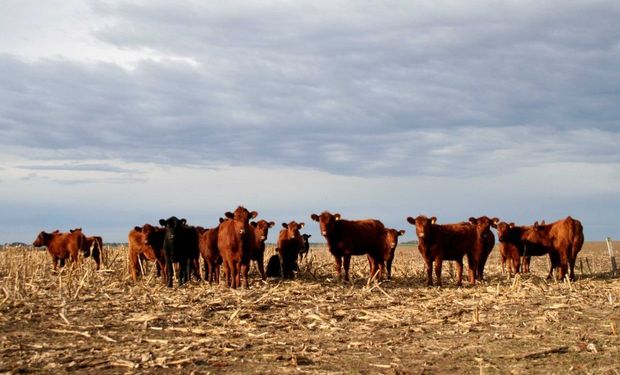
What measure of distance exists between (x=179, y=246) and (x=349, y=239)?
19.3 ft

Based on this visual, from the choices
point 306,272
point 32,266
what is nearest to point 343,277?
point 306,272

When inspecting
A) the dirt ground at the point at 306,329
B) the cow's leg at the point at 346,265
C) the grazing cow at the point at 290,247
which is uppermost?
the grazing cow at the point at 290,247

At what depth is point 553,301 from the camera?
1467 centimetres

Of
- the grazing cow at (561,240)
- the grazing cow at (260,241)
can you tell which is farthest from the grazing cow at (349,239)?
the grazing cow at (561,240)

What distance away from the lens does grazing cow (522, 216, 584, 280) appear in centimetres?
2131

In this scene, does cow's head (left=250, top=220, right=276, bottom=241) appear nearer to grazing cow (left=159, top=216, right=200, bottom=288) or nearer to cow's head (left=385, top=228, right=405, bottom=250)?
grazing cow (left=159, top=216, right=200, bottom=288)

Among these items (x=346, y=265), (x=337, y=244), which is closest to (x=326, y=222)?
(x=337, y=244)

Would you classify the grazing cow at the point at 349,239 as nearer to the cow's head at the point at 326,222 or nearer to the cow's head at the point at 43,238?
the cow's head at the point at 326,222

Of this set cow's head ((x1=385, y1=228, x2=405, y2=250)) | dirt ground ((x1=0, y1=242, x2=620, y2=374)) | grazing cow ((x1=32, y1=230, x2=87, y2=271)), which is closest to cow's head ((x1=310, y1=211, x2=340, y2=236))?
cow's head ((x1=385, y1=228, x2=405, y2=250))

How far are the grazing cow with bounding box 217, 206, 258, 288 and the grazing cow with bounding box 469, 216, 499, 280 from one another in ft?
25.2

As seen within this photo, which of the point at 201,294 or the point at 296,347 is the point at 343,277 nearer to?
the point at 201,294

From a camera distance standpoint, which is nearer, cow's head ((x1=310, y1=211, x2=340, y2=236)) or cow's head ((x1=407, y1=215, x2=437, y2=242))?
cow's head ((x1=407, y1=215, x2=437, y2=242))

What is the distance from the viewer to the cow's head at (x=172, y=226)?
1905 centimetres

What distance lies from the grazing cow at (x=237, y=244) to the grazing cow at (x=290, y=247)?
299cm
